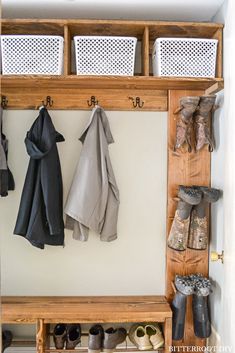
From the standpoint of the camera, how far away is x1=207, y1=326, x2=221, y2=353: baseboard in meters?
1.84

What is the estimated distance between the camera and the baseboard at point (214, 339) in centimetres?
184

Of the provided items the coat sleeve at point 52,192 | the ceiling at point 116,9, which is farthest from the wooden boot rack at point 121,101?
the coat sleeve at point 52,192

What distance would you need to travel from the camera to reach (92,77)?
1776mm

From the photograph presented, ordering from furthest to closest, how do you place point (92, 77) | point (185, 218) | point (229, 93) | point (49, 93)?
point (49, 93), point (185, 218), point (92, 77), point (229, 93)

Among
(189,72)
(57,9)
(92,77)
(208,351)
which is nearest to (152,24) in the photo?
(189,72)

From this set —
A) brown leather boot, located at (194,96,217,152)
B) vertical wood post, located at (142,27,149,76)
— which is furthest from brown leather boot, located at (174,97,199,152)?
vertical wood post, located at (142,27,149,76)

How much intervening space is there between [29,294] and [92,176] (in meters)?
0.89

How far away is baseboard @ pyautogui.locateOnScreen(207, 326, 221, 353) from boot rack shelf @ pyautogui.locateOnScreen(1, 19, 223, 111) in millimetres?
1405

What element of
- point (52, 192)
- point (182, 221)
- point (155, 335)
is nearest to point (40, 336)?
point (155, 335)

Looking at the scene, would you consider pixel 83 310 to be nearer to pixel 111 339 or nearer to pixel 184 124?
pixel 111 339

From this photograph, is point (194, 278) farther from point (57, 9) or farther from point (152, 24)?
point (57, 9)

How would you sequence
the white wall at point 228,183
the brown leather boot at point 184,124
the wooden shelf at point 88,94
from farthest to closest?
1. the wooden shelf at point 88,94
2. the brown leather boot at point 184,124
3. the white wall at point 228,183

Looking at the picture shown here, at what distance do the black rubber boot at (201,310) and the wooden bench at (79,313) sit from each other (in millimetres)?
172

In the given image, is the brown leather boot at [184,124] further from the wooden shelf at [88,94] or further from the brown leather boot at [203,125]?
the wooden shelf at [88,94]
